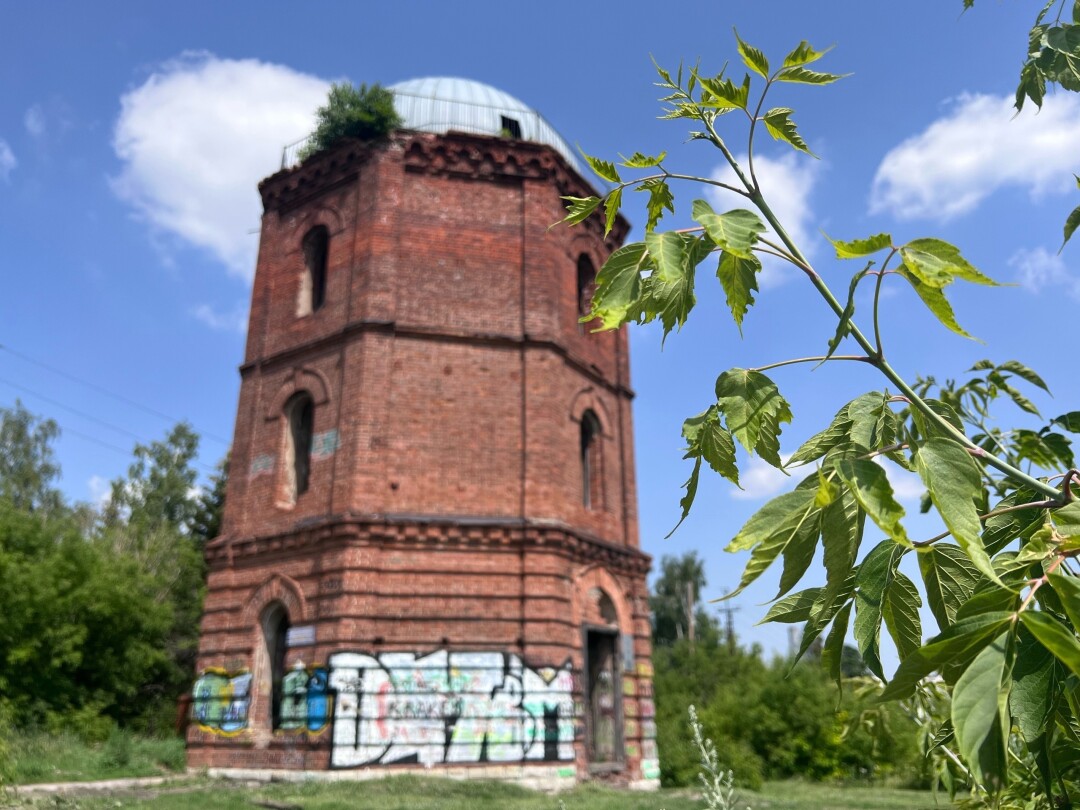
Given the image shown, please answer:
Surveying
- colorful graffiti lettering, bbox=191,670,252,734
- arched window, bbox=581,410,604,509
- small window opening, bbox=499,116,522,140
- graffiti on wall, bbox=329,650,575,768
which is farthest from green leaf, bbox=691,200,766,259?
small window opening, bbox=499,116,522,140

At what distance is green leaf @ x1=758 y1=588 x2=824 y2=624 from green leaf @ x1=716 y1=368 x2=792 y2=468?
264 mm

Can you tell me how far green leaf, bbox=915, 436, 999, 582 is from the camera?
113 cm

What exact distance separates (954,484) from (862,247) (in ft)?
1.33

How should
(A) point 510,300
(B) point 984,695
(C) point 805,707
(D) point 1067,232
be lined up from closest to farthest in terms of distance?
(B) point 984,695 → (D) point 1067,232 → (A) point 510,300 → (C) point 805,707

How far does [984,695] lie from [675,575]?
178ft

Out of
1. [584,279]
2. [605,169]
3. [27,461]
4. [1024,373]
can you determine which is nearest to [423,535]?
[584,279]

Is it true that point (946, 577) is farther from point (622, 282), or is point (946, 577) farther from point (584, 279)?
point (584, 279)

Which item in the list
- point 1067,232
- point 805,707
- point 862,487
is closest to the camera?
point 862,487

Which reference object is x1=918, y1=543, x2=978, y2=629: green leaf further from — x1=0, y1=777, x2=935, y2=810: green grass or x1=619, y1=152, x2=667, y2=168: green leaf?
x1=0, y1=777, x2=935, y2=810: green grass

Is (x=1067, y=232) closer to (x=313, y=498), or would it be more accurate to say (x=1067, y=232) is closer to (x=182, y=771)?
(x=313, y=498)

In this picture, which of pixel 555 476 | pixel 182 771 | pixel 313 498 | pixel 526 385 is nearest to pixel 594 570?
pixel 555 476

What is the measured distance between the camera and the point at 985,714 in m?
0.99

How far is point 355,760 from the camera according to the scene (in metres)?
11.7

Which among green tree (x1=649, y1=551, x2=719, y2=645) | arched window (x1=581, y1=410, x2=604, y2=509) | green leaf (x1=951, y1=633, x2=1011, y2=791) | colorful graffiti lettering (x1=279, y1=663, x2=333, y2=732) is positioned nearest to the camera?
green leaf (x1=951, y1=633, x2=1011, y2=791)
